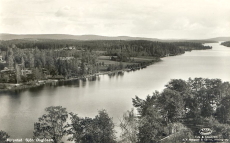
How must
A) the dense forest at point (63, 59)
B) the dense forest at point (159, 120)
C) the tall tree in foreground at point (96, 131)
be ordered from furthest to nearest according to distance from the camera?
1. the dense forest at point (63, 59)
2. the dense forest at point (159, 120)
3. the tall tree in foreground at point (96, 131)

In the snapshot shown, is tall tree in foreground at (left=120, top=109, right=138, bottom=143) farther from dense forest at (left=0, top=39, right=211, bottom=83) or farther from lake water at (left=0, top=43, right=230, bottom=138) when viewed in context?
dense forest at (left=0, top=39, right=211, bottom=83)

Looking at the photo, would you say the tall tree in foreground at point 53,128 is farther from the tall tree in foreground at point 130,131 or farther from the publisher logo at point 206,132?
the publisher logo at point 206,132

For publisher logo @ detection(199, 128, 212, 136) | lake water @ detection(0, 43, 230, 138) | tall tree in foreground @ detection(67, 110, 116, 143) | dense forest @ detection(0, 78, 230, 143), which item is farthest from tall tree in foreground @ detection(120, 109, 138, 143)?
lake water @ detection(0, 43, 230, 138)

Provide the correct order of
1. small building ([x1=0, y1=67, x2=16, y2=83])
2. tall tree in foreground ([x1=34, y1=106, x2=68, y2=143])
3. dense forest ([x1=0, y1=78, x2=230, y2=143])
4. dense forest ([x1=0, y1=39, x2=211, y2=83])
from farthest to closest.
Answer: dense forest ([x1=0, y1=39, x2=211, y2=83])
small building ([x1=0, y1=67, x2=16, y2=83])
tall tree in foreground ([x1=34, y1=106, x2=68, y2=143])
dense forest ([x1=0, y1=78, x2=230, y2=143])

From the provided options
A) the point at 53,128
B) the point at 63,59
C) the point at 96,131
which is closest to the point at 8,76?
the point at 63,59

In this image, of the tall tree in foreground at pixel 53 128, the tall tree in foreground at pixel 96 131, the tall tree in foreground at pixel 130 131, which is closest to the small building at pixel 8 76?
the tall tree in foreground at pixel 53 128

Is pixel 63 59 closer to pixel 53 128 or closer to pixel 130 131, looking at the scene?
pixel 53 128

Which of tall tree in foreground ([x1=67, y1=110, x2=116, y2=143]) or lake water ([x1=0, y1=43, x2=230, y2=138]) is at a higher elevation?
tall tree in foreground ([x1=67, y1=110, x2=116, y2=143])
